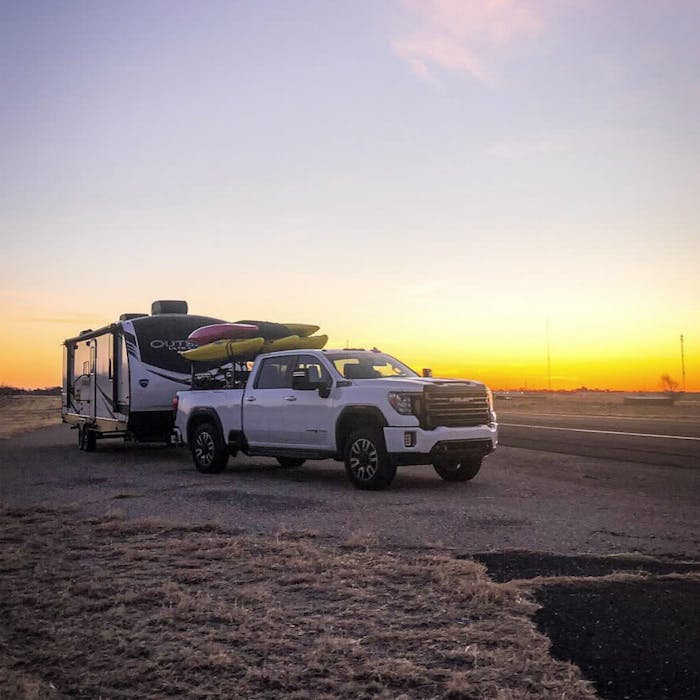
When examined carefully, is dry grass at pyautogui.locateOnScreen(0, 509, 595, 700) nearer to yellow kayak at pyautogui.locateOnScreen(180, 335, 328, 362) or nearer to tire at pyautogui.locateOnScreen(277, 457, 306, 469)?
yellow kayak at pyautogui.locateOnScreen(180, 335, 328, 362)

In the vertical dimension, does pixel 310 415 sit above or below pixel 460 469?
above

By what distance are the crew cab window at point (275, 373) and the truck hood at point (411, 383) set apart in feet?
5.36

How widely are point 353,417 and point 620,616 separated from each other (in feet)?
24.7

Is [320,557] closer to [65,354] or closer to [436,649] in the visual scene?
[436,649]

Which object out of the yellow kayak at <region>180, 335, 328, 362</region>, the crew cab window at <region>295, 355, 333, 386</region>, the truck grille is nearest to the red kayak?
the yellow kayak at <region>180, 335, 328, 362</region>

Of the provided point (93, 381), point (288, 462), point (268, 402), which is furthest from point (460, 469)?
point (93, 381)

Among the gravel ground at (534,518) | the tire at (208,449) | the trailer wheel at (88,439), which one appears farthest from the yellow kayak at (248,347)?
the trailer wheel at (88,439)

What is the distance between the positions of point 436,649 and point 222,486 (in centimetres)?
900

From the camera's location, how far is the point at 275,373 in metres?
15.0

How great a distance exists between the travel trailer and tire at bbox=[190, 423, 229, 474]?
3293 mm

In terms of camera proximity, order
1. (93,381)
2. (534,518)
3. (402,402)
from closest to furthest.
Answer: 1. (534,518)
2. (402,402)
3. (93,381)

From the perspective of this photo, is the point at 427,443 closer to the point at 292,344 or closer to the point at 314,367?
the point at 314,367

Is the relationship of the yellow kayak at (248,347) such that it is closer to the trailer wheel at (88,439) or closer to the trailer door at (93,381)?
the trailer door at (93,381)

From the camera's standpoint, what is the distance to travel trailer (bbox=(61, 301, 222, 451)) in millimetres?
19516
